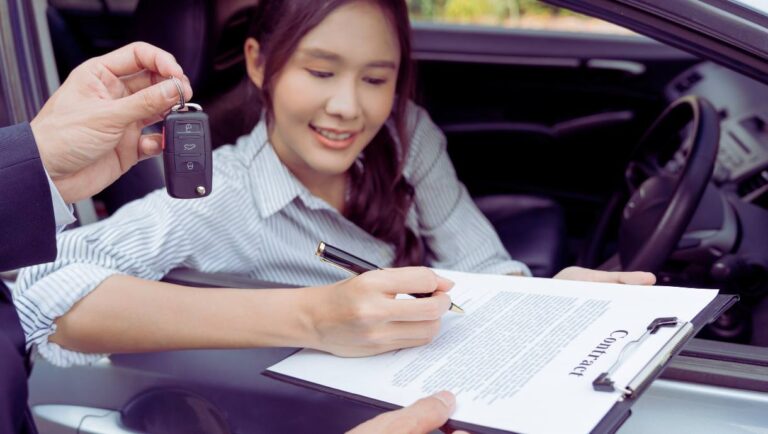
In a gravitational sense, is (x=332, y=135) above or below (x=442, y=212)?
above

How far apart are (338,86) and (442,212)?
52 centimetres

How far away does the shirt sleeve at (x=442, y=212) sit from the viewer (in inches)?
74.7

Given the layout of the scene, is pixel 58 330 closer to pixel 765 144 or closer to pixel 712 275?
pixel 712 275

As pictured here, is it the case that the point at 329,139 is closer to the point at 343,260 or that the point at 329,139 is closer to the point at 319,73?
the point at 319,73

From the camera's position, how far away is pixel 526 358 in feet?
3.41

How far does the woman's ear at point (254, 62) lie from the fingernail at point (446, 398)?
36.7 inches

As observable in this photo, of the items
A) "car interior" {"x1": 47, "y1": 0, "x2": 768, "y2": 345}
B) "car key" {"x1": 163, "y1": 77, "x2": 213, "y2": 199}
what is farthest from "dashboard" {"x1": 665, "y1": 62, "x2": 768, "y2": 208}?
"car key" {"x1": 163, "y1": 77, "x2": 213, "y2": 199}

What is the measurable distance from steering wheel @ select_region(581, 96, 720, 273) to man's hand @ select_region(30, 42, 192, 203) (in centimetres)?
96

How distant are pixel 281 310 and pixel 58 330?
361mm

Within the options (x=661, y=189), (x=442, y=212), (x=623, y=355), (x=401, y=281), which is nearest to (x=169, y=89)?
(x=401, y=281)

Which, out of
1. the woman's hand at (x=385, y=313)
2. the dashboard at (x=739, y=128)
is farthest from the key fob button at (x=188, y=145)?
the dashboard at (x=739, y=128)

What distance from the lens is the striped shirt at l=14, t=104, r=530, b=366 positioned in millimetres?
1300

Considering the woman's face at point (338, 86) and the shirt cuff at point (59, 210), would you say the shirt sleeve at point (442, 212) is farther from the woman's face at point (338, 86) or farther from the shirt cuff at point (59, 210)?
the shirt cuff at point (59, 210)

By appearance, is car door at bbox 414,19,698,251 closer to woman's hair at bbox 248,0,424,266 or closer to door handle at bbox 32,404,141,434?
woman's hair at bbox 248,0,424,266
